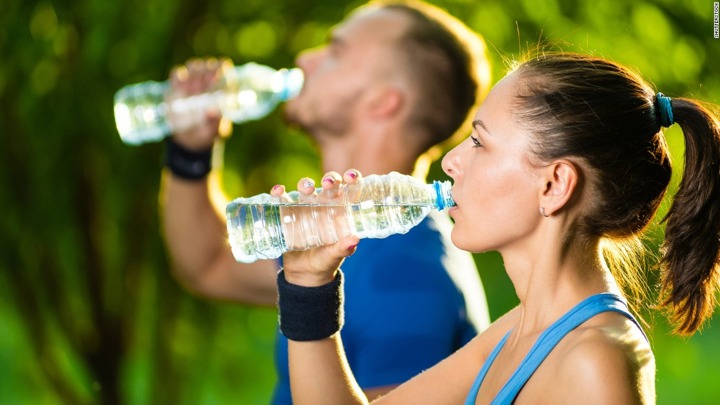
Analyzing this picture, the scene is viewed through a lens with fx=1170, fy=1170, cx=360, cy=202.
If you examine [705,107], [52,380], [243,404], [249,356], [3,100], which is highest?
[705,107]

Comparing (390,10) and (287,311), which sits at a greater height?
(390,10)

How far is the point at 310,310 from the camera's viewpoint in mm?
1800

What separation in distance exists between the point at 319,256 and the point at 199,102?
1.25m

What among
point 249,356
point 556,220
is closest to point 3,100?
point 249,356

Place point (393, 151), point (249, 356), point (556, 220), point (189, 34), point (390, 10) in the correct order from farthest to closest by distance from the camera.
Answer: point (249, 356), point (189, 34), point (390, 10), point (393, 151), point (556, 220)

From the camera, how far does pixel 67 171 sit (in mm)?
4457

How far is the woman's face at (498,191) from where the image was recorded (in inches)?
65.1

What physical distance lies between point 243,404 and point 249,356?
1.36 feet

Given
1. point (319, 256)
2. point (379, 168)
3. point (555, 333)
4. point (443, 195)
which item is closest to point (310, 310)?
point (319, 256)

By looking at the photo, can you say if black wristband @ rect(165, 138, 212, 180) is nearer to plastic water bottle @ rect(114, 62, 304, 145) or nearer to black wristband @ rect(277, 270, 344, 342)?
plastic water bottle @ rect(114, 62, 304, 145)

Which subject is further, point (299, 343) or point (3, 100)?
point (3, 100)

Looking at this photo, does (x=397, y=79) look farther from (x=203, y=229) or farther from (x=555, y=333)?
(x=555, y=333)

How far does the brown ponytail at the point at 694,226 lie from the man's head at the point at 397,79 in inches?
39.9

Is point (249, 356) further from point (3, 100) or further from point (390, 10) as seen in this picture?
point (390, 10)
